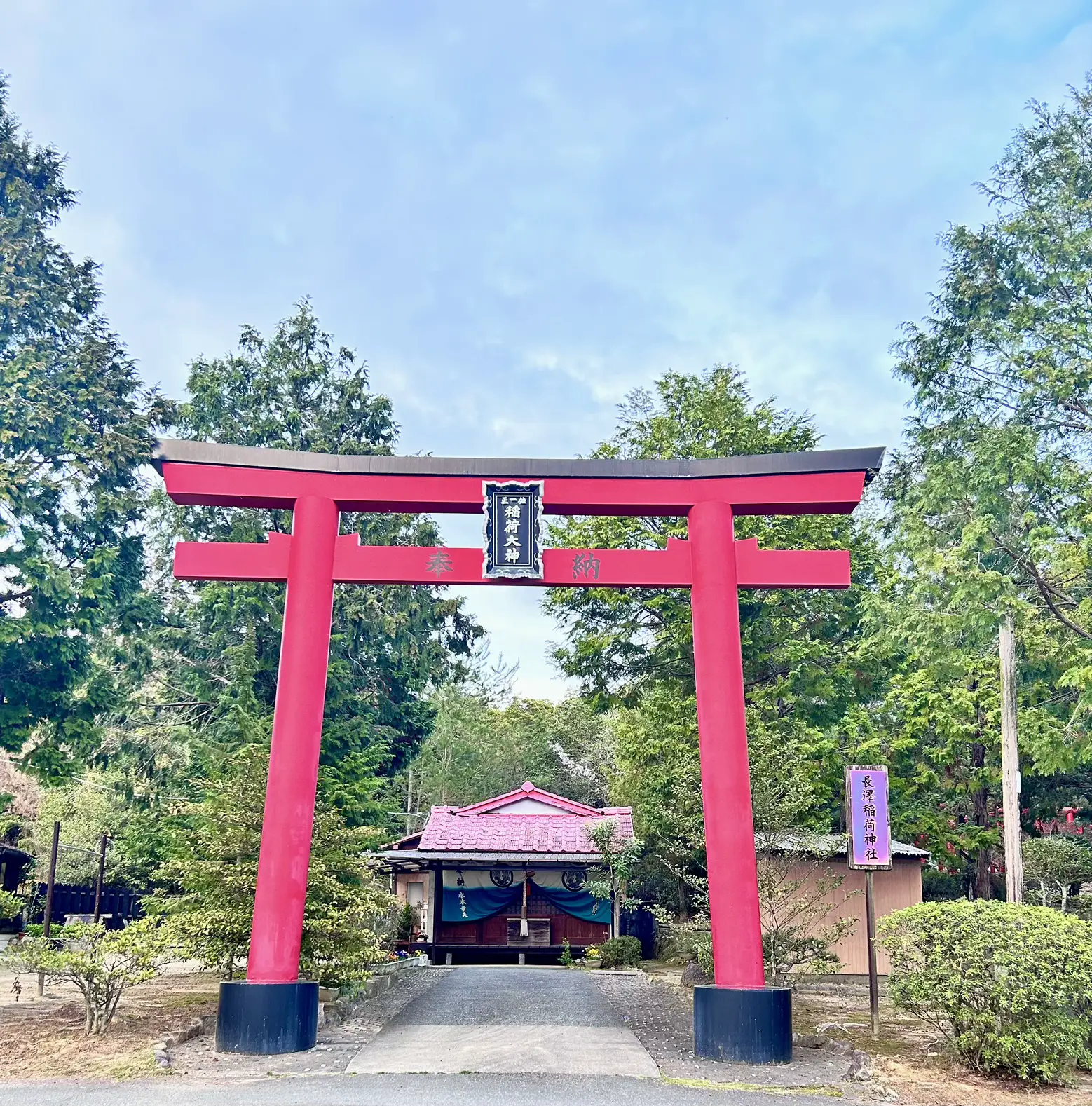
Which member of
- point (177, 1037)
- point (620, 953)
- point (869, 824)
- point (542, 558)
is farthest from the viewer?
point (620, 953)

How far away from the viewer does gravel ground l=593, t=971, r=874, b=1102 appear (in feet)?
26.5

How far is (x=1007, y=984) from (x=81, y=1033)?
8841 millimetres

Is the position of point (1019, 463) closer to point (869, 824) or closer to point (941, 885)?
point (869, 824)

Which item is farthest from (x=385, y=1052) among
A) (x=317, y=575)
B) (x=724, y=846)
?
(x=317, y=575)

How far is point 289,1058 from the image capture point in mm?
8797

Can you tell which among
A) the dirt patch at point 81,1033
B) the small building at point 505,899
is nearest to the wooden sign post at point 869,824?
the dirt patch at point 81,1033

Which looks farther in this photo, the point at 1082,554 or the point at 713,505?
the point at 1082,554

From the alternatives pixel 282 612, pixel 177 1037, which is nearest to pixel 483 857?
pixel 282 612

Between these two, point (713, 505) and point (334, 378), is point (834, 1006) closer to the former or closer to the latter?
point (713, 505)

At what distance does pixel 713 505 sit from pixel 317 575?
14.4ft

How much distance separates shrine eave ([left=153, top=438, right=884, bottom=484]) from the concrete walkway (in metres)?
5.84

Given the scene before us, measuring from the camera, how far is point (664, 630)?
20.3 m

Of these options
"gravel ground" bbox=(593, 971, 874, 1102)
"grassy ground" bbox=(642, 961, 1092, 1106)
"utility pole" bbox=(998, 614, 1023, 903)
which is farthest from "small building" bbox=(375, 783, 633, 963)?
"utility pole" bbox=(998, 614, 1023, 903)

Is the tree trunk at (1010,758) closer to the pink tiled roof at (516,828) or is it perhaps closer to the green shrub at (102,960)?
the pink tiled roof at (516,828)
